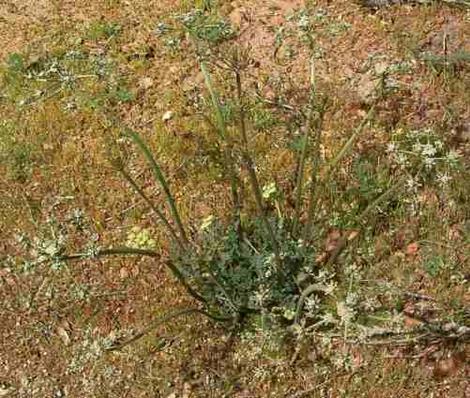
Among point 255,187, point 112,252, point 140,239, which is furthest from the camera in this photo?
point 140,239

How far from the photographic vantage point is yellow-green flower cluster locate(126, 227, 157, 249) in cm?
351

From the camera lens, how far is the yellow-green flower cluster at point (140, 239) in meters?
3.51

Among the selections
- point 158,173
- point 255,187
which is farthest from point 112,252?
point 255,187

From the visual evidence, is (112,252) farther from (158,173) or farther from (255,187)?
(255,187)

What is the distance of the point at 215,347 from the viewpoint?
11.1ft

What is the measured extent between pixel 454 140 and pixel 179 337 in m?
1.68

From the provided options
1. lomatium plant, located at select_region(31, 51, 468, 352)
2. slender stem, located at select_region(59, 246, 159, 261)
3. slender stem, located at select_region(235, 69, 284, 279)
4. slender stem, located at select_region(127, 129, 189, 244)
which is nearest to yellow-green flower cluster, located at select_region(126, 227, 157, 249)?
lomatium plant, located at select_region(31, 51, 468, 352)

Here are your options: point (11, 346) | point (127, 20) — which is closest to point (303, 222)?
point (11, 346)

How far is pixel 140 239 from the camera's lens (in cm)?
352

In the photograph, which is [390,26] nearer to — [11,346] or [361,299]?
[361,299]

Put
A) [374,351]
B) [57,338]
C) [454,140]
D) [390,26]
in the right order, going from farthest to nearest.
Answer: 1. [390,26]
2. [454,140]
3. [57,338]
4. [374,351]

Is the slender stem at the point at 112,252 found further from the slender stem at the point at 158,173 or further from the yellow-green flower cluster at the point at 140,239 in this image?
the yellow-green flower cluster at the point at 140,239

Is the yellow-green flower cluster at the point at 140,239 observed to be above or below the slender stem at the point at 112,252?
below

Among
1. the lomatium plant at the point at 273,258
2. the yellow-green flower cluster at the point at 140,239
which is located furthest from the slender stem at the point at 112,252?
the yellow-green flower cluster at the point at 140,239
